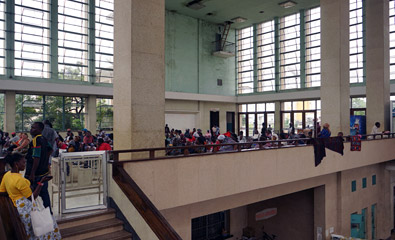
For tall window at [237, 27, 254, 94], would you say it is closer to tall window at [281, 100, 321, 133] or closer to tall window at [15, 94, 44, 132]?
tall window at [281, 100, 321, 133]

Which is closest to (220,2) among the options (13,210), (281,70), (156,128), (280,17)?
(280,17)

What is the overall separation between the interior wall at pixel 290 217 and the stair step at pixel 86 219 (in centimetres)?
935

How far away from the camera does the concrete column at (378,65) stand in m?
15.7

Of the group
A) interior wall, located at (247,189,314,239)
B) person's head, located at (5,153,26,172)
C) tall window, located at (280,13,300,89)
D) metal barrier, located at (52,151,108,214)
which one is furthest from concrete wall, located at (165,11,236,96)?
person's head, located at (5,153,26,172)

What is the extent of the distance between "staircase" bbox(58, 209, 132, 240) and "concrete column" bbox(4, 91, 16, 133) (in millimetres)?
13805

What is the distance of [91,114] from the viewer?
19328 mm

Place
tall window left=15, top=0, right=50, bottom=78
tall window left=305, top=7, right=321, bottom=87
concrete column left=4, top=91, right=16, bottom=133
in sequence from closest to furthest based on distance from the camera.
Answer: concrete column left=4, top=91, right=16, bottom=133 → tall window left=15, top=0, right=50, bottom=78 → tall window left=305, top=7, right=321, bottom=87

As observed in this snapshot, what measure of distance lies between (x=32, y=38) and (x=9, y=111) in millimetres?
4330

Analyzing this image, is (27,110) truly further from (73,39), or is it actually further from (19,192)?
(19,192)

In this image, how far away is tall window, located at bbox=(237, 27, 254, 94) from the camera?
1025 inches

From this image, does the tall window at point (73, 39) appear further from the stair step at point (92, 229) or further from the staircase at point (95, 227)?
the stair step at point (92, 229)

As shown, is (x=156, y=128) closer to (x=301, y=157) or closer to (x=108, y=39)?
(x=301, y=157)

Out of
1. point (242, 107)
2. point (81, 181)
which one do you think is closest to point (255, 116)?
point (242, 107)

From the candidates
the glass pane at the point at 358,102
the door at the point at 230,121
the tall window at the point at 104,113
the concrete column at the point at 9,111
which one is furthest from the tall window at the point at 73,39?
the glass pane at the point at 358,102
